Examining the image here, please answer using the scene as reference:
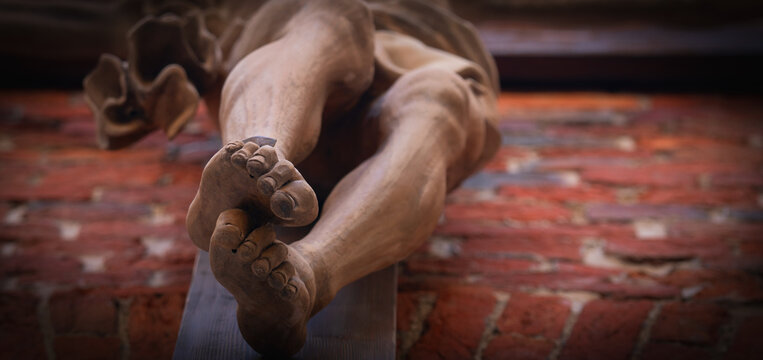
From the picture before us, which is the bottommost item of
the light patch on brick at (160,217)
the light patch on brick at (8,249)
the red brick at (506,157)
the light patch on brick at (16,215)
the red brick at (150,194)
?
the light patch on brick at (16,215)

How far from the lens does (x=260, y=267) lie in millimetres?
1218

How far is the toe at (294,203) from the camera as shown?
3.83ft

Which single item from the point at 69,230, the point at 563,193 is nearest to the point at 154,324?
the point at 69,230

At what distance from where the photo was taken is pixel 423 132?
1621 mm

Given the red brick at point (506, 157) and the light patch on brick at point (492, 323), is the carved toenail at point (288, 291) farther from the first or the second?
the red brick at point (506, 157)

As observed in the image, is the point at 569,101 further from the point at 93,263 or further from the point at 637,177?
the point at 93,263

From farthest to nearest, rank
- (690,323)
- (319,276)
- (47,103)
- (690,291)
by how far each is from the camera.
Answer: (47,103), (690,291), (690,323), (319,276)

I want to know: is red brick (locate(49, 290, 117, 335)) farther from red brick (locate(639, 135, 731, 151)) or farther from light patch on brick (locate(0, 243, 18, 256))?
red brick (locate(639, 135, 731, 151))

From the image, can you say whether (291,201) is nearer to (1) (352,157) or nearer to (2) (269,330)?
(2) (269,330)

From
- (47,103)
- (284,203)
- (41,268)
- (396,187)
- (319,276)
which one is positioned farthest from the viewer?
(47,103)

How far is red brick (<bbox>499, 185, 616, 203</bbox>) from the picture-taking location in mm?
2504

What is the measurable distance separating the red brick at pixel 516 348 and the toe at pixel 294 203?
775 mm

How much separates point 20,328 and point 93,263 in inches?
11.6

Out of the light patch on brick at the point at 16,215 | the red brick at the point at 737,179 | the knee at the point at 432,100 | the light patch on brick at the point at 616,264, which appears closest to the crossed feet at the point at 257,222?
the knee at the point at 432,100
